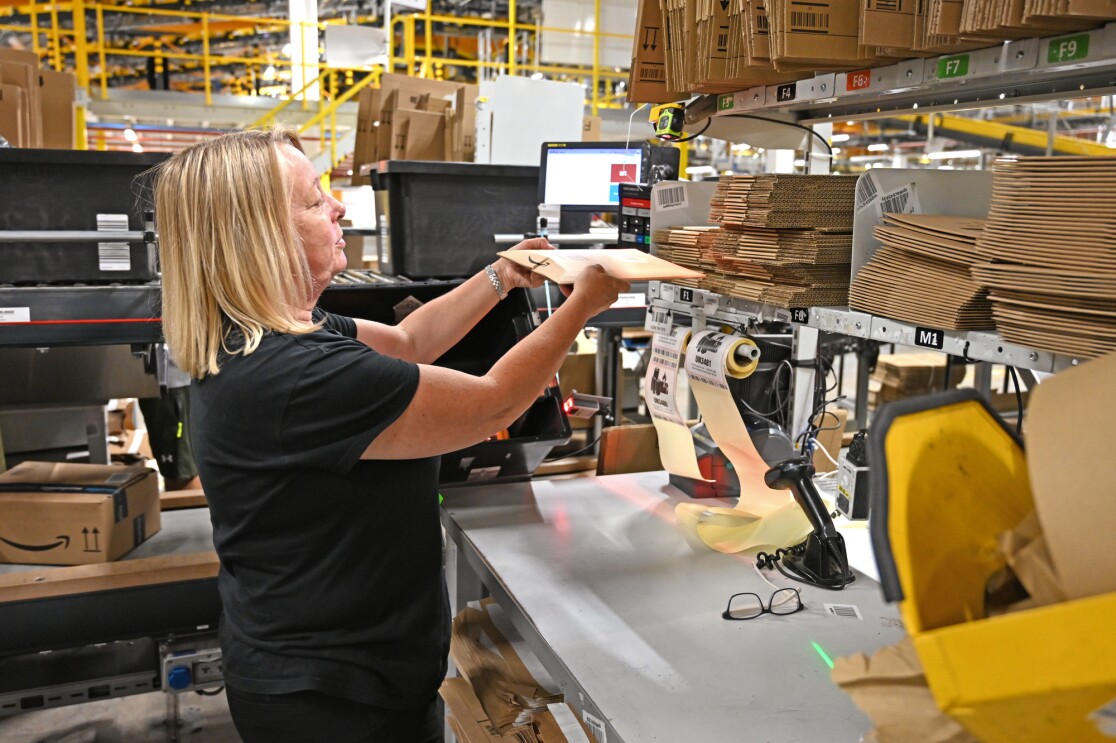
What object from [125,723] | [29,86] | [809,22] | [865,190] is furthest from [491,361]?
[29,86]

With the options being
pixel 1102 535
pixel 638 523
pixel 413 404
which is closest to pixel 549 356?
pixel 413 404

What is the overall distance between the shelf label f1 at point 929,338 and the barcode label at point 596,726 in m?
0.77

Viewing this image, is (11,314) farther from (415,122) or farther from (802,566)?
(415,122)

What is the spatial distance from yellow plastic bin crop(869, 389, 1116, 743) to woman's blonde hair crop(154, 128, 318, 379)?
1025 mm

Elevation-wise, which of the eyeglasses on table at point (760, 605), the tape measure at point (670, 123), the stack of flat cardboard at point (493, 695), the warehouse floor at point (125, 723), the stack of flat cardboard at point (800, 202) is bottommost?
the warehouse floor at point (125, 723)

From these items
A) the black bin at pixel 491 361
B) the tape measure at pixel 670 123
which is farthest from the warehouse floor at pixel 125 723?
the tape measure at pixel 670 123

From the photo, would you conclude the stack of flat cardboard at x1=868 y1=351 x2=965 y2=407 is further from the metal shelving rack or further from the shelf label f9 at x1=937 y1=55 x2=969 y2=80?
the shelf label f9 at x1=937 y1=55 x2=969 y2=80

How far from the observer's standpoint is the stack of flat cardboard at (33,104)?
3164mm

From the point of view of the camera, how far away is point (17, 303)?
234cm

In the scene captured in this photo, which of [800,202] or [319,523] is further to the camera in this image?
[800,202]

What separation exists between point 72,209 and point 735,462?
6.51ft

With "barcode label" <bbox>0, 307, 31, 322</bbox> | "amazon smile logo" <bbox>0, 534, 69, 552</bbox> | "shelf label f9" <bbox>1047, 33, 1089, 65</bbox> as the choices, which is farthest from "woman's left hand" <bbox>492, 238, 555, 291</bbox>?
"amazon smile logo" <bbox>0, 534, 69, 552</bbox>

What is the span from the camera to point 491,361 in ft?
9.11

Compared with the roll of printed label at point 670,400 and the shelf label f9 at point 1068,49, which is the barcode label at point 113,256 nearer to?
the roll of printed label at point 670,400
